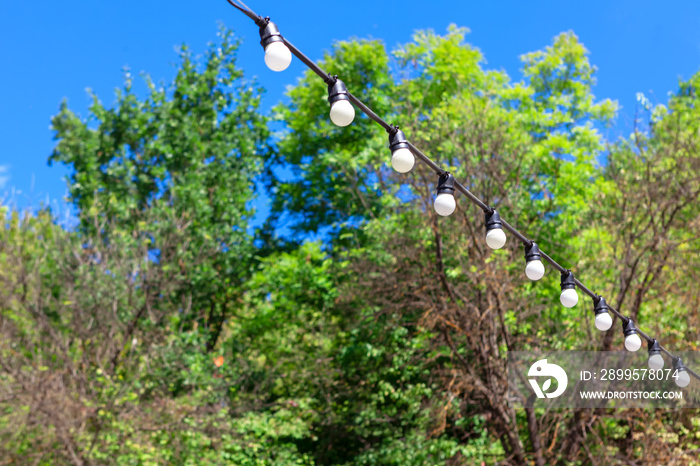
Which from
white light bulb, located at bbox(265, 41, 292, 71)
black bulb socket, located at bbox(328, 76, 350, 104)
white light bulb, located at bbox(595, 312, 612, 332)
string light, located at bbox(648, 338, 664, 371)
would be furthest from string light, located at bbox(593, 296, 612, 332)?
white light bulb, located at bbox(265, 41, 292, 71)

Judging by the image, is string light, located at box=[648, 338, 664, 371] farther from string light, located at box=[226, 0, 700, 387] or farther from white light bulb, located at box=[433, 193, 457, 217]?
white light bulb, located at box=[433, 193, 457, 217]

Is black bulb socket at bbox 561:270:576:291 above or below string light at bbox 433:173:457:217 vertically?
Result: above

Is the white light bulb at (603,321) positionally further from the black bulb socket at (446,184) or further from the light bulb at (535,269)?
the black bulb socket at (446,184)

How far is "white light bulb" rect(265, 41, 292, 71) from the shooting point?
2805 mm

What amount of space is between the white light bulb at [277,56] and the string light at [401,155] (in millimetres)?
711

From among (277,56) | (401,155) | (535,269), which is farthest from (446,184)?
(277,56)

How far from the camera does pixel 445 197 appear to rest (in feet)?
12.1

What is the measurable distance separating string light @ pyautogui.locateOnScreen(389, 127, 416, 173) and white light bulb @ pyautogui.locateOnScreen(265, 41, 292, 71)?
0.71 m

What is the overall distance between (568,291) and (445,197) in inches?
69.4

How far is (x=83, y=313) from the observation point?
41.6ft

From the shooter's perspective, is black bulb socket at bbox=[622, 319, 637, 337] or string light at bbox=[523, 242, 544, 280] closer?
string light at bbox=[523, 242, 544, 280]

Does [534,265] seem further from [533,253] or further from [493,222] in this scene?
[493,222]

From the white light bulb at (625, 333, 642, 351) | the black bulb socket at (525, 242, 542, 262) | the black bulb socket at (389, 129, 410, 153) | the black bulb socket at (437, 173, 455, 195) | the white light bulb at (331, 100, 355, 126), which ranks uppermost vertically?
the black bulb socket at (525, 242, 542, 262)

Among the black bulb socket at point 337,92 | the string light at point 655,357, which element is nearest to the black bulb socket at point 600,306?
the string light at point 655,357
